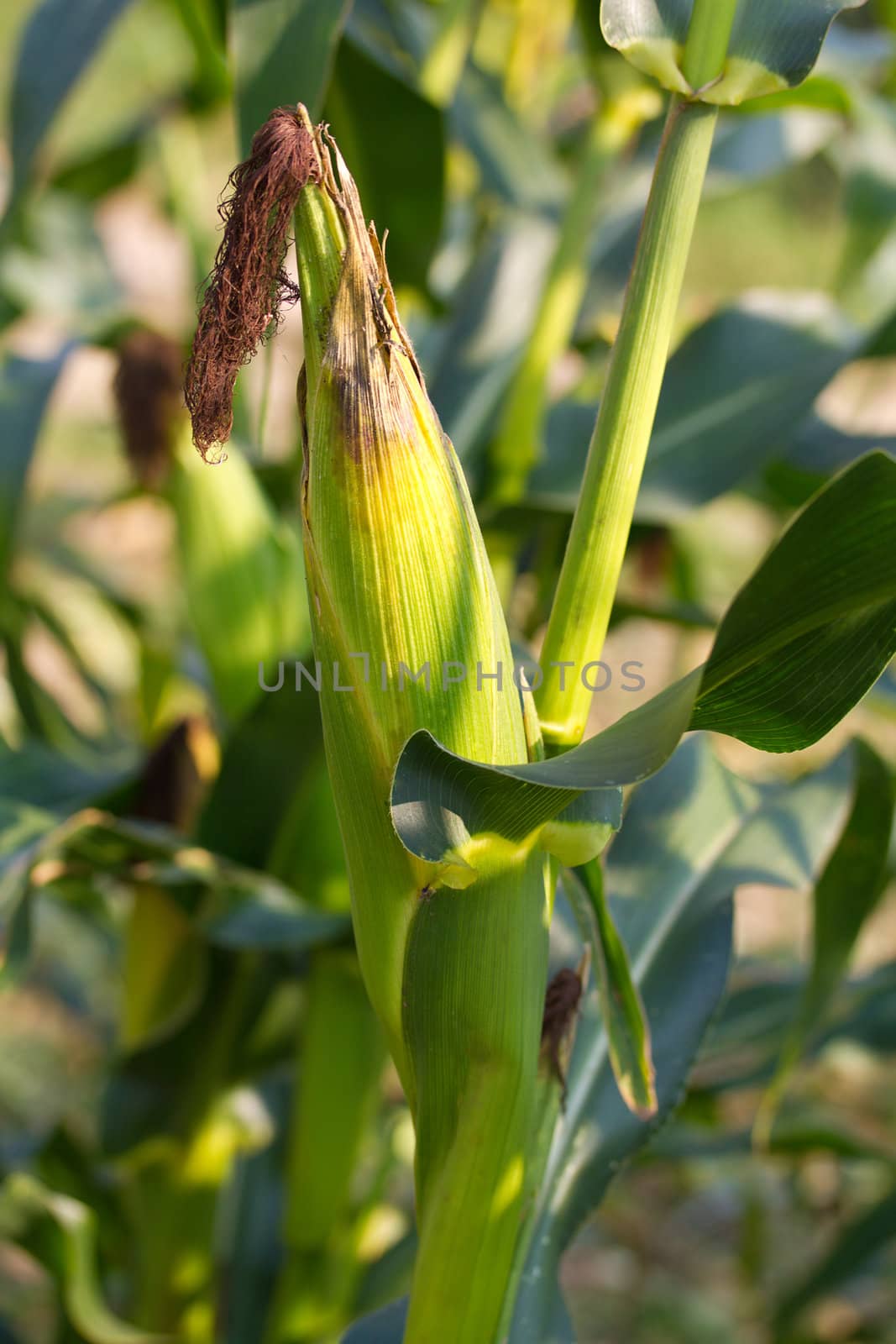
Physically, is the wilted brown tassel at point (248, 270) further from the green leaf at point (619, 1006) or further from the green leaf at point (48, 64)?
the green leaf at point (48, 64)

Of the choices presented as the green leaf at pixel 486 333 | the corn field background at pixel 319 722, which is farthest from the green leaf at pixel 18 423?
the green leaf at pixel 486 333

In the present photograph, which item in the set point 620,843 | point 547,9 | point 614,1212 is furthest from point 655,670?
point 620,843

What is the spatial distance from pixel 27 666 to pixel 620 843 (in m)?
0.45

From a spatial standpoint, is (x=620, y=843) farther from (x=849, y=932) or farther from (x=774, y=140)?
(x=774, y=140)

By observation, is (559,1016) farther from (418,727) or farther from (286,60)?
(286,60)

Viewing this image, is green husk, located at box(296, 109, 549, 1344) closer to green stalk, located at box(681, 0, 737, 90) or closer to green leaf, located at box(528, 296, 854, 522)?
green stalk, located at box(681, 0, 737, 90)

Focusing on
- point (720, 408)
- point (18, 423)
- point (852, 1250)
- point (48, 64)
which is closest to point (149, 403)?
point (18, 423)

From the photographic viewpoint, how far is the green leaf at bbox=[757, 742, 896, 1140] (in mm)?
543

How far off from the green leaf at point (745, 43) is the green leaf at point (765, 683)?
11 centimetres

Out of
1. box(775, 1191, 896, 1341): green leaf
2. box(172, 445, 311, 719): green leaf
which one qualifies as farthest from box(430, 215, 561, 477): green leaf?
box(775, 1191, 896, 1341): green leaf

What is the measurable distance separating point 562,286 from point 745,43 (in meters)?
0.33

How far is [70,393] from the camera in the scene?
260 centimetres

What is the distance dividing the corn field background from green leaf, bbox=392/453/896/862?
4 centimetres

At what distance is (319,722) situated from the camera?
59cm
